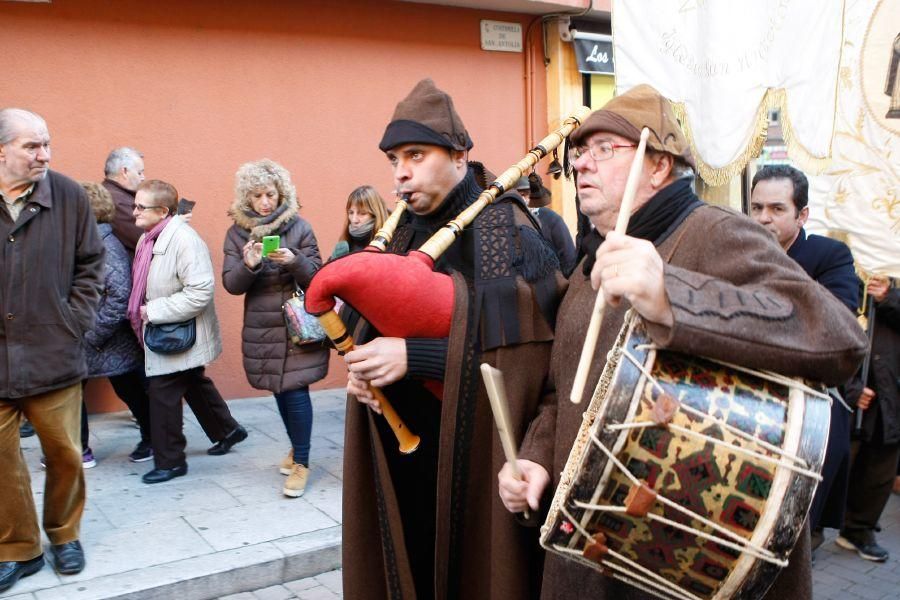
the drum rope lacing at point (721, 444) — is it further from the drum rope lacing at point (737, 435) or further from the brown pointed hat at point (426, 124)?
the brown pointed hat at point (426, 124)

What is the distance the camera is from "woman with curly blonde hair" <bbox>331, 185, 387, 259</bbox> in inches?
207

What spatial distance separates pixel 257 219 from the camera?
509 cm

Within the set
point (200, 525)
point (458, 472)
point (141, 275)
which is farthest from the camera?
point (141, 275)

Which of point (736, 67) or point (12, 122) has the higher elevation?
point (736, 67)

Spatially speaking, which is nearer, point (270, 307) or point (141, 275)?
point (270, 307)

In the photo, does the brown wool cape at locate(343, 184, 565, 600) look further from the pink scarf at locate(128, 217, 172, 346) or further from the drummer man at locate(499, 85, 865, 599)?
the pink scarf at locate(128, 217, 172, 346)

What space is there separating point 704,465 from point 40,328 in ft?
10.6

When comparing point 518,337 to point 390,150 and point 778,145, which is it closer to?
point 390,150

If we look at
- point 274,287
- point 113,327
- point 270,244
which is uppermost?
point 270,244

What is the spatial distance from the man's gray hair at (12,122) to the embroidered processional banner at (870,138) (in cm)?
341

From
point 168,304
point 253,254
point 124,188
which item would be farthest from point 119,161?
point 253,254

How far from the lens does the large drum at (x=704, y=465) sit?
1.59 meters

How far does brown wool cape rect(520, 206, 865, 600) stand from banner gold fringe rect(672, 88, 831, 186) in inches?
59.8

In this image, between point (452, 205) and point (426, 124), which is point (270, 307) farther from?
point (426, 124)
